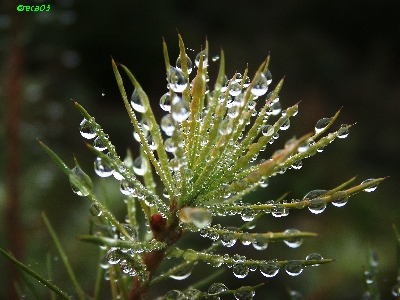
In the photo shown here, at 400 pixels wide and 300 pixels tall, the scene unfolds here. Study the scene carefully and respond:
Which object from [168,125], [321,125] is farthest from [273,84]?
[168,125]

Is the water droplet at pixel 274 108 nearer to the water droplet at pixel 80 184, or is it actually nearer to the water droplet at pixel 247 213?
the water droplet at pixel 247 213

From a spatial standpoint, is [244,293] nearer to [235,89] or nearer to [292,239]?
[292,239]

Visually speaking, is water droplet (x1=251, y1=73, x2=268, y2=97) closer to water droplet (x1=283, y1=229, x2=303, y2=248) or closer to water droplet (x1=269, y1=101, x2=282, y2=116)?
water droplet (x1=269, y1=101, x2=282, y2=116)

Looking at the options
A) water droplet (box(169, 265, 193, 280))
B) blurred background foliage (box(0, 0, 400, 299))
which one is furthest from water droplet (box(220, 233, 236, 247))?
blurred background foliage (box(0, 0, 400, 299))

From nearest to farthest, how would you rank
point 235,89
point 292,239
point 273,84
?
point 292,239 < point 235,89 < point 273,84

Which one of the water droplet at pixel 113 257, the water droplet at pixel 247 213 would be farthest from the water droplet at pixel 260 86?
the water droplet at pixel 113 257

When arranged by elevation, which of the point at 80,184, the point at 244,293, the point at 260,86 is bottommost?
the point at 244,293

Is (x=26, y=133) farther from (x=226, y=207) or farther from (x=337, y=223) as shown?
(x=337, y=223)
